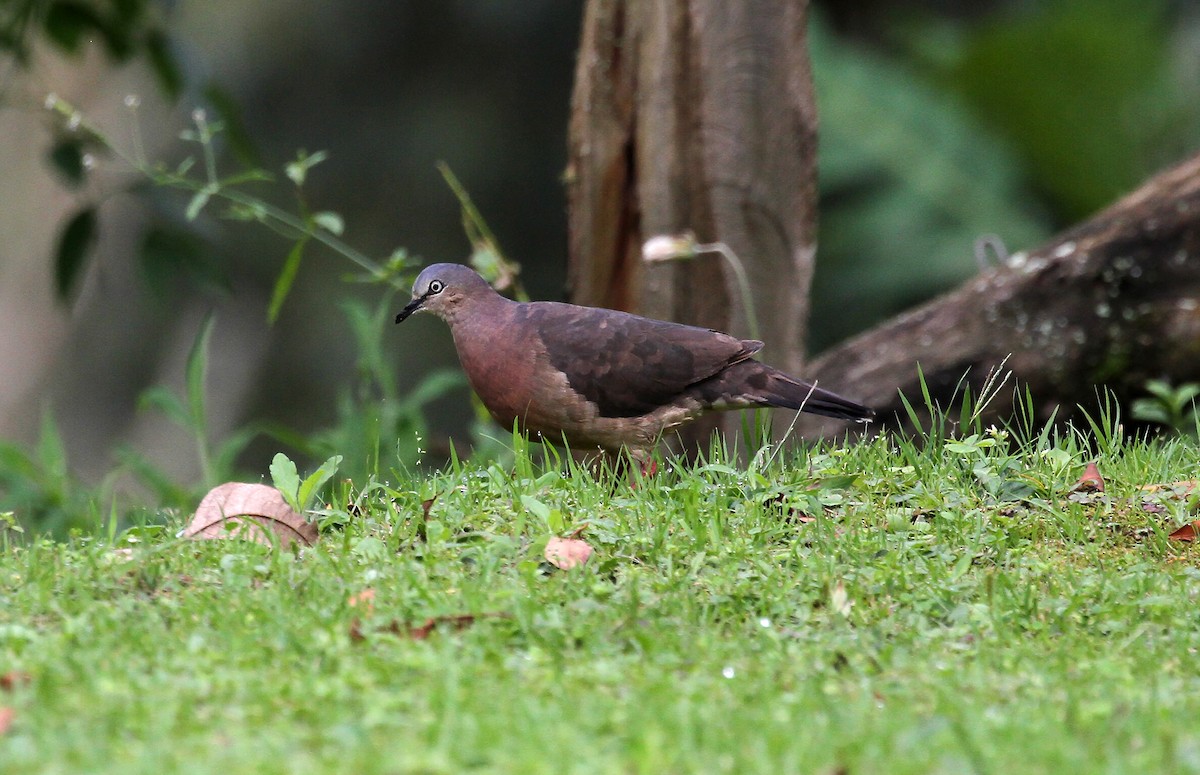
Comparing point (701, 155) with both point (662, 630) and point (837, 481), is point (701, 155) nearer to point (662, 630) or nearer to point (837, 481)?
point (837, 481)

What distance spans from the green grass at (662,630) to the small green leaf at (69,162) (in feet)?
7.03

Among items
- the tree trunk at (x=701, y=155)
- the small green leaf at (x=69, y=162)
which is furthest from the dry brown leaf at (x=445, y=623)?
the small green leaf at (x=69, y=162)

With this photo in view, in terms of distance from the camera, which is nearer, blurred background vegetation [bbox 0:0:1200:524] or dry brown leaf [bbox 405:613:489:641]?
dry brown leaf [bbox 405:613:489:641]

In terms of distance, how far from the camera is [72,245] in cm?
615

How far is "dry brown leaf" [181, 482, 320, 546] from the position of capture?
4.12 meters

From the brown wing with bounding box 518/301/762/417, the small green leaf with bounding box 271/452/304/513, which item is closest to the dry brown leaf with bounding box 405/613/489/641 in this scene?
the small green leaf with bounding box 271/452/304/513

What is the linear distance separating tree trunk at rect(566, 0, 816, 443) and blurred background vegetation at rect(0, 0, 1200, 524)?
4853 mm

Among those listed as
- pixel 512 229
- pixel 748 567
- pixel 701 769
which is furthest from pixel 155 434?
pixel 701 769

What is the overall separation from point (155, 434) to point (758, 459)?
32.9ft

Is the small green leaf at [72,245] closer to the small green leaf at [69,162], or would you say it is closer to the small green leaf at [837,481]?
the small green leaf at [69,162]

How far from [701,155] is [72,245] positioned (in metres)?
2.78

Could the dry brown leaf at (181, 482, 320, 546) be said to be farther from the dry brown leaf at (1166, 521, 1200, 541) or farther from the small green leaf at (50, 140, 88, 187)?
the dry brown leaf at (1166, 521, 1200, 541)

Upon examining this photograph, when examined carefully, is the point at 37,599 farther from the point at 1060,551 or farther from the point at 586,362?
the point at 1060,551

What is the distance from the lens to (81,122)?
6.13 m
